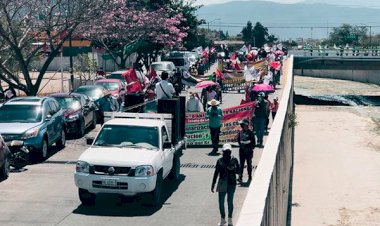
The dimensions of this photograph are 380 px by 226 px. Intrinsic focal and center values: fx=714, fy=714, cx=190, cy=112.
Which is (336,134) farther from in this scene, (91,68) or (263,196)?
(263,196)

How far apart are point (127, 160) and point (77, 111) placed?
1048cm

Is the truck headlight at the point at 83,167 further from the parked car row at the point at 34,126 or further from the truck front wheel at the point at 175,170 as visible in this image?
the parked car row at the point at 34,126

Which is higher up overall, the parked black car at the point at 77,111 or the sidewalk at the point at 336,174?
the parked black car at the point at 77,111

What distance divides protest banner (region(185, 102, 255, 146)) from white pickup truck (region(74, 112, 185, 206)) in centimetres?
687

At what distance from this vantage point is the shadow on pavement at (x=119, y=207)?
14242 mm

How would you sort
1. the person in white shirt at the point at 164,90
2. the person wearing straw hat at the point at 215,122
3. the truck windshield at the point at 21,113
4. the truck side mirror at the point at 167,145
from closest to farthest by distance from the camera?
the truck side mirror at the point at 167,145 < the truck windshield at the point at 21,113 < the person in white shirt at the point at 164,90 < the person wearing straw hat at the point at 215,122

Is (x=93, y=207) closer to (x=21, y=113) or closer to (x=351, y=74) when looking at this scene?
(x=21, y=113)

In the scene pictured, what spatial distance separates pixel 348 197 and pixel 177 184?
818 cm

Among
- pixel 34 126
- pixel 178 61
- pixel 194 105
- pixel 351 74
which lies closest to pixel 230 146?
pixel 34 126

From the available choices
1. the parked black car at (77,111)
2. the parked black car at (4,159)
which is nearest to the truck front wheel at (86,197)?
the parked black car at (4,159)

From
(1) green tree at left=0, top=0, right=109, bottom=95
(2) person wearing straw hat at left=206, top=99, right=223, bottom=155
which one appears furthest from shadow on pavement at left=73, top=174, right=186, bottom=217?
(1) green tree at left=0, top=0, right=109, bottom=95

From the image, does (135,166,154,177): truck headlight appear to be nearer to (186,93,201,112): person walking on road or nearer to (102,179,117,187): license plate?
(102,179,117,187): license plate

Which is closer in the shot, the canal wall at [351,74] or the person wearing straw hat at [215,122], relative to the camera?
the person wearing straw hat at [215,122]

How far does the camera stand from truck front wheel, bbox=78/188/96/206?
1437 centimetres
